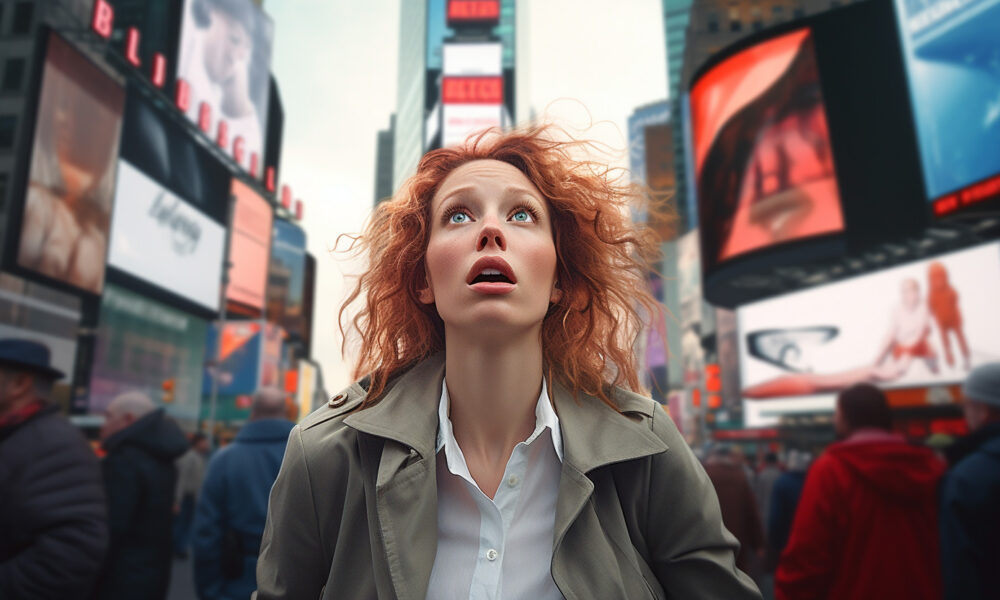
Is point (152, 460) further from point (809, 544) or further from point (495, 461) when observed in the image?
point (809, 544)

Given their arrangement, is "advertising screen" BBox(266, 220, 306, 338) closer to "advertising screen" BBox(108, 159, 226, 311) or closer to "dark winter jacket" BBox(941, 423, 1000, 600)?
"advertising screen" BBox(108, 159, 226, 311)

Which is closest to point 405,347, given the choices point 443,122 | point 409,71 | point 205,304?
point 205,304

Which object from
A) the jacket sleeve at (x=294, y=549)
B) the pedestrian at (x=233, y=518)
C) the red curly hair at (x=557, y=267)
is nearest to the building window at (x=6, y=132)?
the pedestrian at (x=233, y=518)

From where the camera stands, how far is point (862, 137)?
24188 mm

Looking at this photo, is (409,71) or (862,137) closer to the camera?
(862,137)

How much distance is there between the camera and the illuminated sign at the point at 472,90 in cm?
6059

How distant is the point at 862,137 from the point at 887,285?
552 cm

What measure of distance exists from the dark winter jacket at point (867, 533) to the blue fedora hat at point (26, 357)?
13.7 feet

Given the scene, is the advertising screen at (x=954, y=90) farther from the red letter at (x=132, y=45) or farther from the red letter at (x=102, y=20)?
the red letter at (x=132, y=45)

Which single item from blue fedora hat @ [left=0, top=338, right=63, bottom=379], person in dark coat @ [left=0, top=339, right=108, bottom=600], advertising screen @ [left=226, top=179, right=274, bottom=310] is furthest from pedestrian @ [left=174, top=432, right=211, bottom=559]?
advertising screen @ [left=226, top=179, right=274, bottom=310]

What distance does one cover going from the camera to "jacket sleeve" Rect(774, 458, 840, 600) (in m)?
3.56

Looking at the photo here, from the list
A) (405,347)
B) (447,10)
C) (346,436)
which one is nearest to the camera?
(346,436)

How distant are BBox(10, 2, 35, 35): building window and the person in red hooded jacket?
44454 millimetres

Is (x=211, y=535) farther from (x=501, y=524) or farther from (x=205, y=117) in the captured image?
(x=205, y=117)
